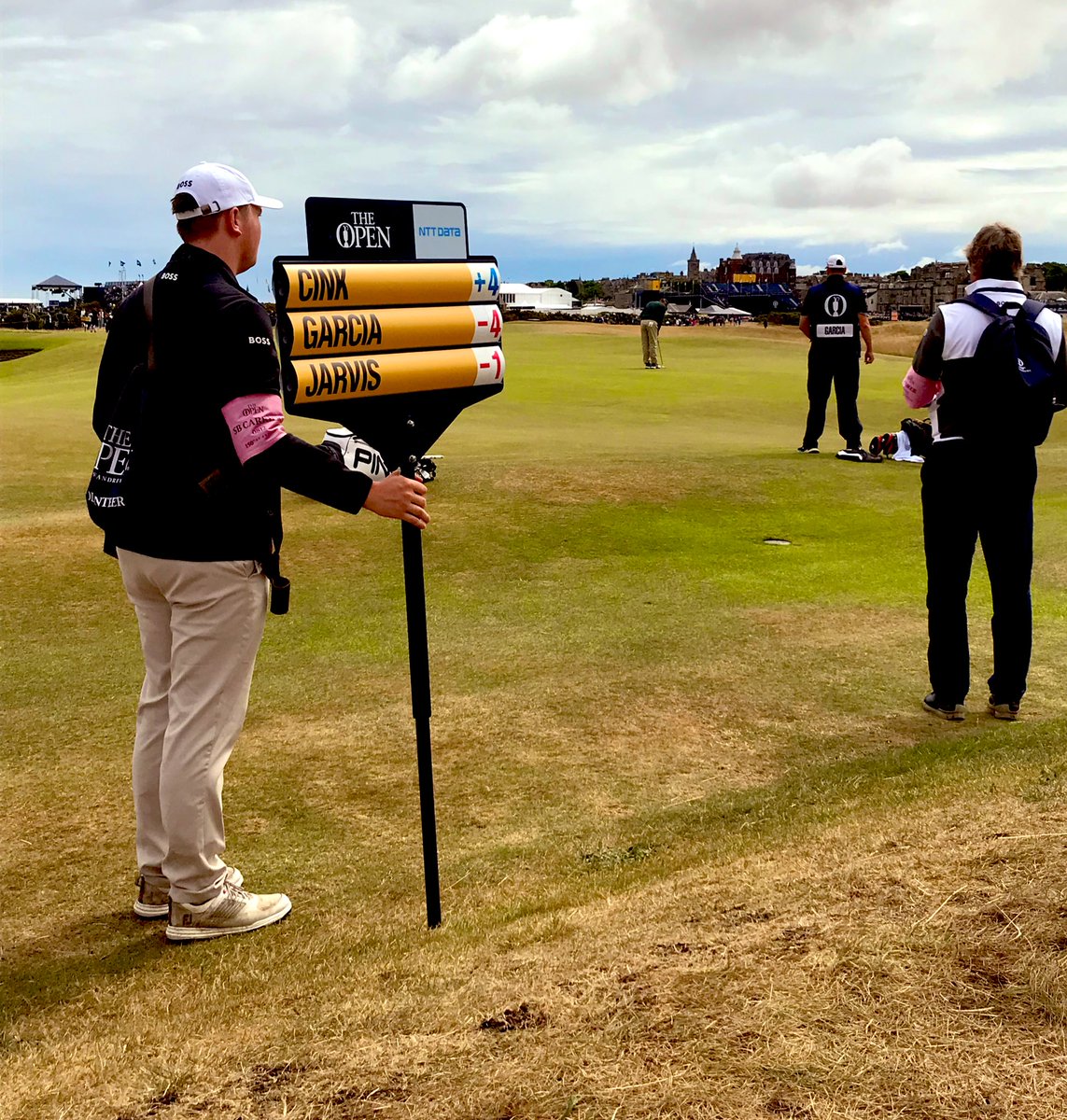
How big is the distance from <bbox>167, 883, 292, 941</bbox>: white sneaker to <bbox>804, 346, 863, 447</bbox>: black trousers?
506 inches

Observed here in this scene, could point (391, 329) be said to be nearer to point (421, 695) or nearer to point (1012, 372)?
point (421, 695)

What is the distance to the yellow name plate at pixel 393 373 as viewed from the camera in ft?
12.6

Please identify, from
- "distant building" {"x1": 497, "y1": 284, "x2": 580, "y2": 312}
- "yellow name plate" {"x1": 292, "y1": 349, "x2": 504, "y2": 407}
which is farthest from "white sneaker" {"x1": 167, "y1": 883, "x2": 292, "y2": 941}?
"distant building" {"x1": 497, "y1": 284, "x2": 580, "y2": 312}

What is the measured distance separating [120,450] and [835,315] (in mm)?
13340

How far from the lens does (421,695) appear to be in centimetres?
448

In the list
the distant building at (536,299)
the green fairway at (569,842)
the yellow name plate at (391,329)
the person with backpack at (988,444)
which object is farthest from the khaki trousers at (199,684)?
the distant building at (536,299)

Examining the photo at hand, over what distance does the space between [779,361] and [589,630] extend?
3253 centimetres

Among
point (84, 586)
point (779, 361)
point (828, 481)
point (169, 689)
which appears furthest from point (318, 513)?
point (779, 361)

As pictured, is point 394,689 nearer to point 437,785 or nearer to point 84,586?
point 437,785

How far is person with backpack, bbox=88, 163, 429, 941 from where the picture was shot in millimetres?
3975

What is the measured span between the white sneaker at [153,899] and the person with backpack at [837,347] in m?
12.8

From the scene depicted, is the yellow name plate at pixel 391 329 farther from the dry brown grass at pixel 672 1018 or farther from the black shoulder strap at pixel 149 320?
the dry brown grass at pixel 672 1018

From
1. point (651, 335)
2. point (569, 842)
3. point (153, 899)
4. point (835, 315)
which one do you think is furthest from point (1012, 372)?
point (651, 335)

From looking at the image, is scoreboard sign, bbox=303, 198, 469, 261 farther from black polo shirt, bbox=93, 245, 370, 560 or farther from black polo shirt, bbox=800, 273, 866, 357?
black polo shirt, bbox=800, 273, 866, 357
